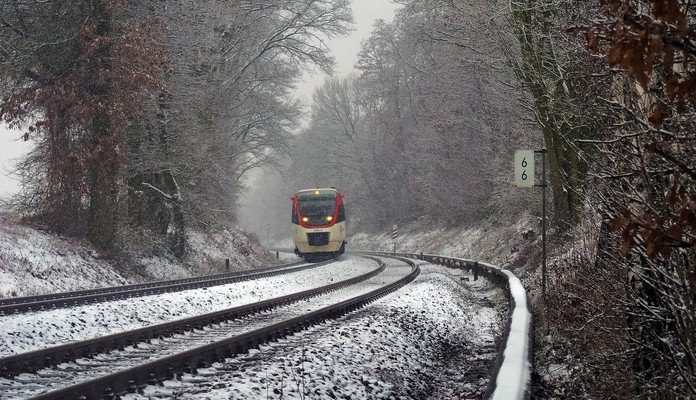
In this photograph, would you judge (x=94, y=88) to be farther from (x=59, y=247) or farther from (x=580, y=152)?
(x=580, y=152)

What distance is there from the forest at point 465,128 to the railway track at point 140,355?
3.68 metres

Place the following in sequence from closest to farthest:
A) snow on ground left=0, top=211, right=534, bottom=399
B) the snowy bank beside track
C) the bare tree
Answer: the snowy bank beside track → snow on ground left=0, top=211, right=534, bottom=399 → the bare tree

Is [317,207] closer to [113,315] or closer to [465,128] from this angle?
[465,128]

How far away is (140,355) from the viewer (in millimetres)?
8852

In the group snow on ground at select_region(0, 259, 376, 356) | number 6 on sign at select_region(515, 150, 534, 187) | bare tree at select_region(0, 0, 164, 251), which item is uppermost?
bare tree at select_region(0, 0, 164, 251)

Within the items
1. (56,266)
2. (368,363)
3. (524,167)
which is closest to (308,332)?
(368,363)

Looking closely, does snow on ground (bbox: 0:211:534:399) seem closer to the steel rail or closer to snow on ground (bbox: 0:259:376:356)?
snow on ground (bbox: 0:259:376:356)

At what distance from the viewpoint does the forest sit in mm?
4363

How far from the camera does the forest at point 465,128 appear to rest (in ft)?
14.3

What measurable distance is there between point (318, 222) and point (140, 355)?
22.9 m

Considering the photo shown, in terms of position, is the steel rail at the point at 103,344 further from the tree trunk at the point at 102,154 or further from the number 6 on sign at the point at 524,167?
the tree trunk at the point at 102,154

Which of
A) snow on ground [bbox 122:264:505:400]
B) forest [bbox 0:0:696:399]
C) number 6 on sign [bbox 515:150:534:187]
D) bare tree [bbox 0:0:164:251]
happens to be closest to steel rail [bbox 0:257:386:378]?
snow on ground [bbox 122:264:505:400]

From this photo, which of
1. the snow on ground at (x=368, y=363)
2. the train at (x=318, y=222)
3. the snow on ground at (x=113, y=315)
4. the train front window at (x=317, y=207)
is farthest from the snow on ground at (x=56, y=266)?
the snow on ground at (x=368, y=363)

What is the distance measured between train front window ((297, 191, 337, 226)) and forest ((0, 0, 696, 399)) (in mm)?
4034
